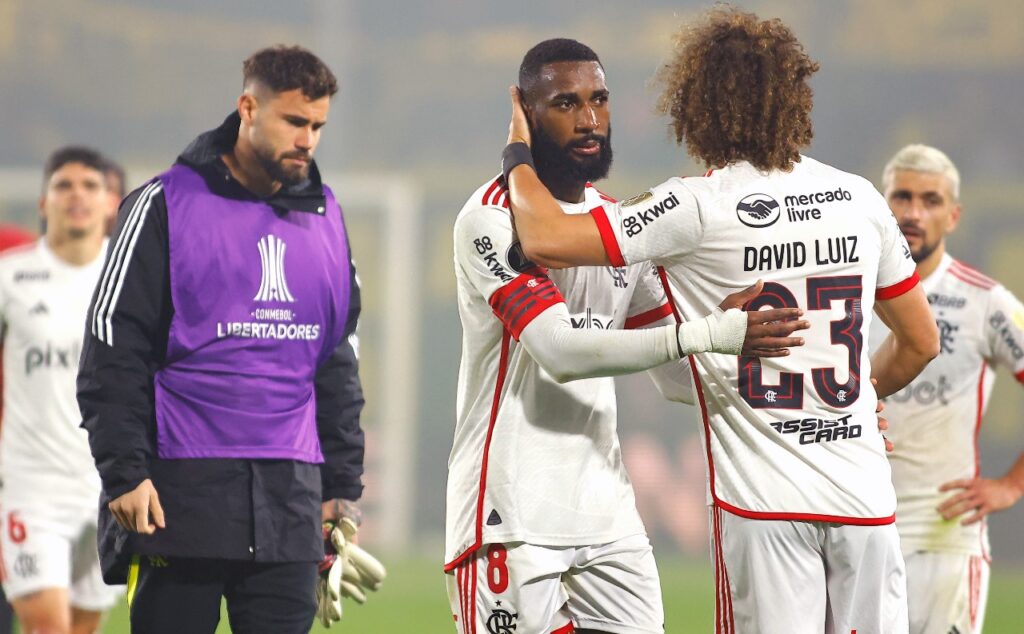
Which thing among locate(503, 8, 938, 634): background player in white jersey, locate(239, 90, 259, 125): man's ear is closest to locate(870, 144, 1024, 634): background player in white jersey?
locate(503, 8, 938, 634): background player in white jersey

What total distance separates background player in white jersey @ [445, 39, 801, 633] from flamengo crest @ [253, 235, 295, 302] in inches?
25.7

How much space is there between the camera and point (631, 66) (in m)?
16.3

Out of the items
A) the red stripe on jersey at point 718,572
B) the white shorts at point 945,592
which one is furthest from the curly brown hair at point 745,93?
the white shorts at point 945,592

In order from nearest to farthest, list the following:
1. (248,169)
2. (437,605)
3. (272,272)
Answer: (272,272) < (248,169) < (437,605)

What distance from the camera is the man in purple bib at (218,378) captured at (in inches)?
160

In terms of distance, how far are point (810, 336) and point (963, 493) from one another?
250cm

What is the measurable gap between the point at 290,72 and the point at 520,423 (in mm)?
1434

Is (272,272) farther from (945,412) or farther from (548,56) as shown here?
(945,412)

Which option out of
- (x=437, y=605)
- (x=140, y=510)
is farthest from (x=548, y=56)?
(x=437, y=605)

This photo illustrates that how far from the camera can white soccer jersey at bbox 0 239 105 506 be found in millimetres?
6656

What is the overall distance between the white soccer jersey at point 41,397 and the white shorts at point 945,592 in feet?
12.5

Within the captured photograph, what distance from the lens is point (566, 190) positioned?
397cm

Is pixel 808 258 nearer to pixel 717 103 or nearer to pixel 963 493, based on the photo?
pixel 717 103

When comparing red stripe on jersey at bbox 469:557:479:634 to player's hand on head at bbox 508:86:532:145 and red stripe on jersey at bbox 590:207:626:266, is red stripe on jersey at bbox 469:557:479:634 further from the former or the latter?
player's hand on head at bbox 508:86:532:145
